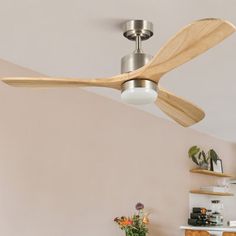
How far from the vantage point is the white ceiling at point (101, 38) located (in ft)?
6.88

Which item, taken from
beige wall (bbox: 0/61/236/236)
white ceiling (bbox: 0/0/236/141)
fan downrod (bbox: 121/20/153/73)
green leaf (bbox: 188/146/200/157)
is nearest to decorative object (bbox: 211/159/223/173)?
green leaf (bbox: 188/146/200/157)

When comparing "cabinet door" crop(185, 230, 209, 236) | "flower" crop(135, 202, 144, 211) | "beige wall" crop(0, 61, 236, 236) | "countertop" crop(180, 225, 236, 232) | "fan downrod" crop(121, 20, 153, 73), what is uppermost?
"fan downrod" crop(121, 20, 153, 73)

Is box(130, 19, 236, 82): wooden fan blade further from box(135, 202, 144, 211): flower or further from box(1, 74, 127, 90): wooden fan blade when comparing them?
box(135, 202, 144, 211): flower

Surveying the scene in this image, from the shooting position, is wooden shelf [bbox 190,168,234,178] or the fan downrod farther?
wooden shelf [bbox 190,168,234,178]

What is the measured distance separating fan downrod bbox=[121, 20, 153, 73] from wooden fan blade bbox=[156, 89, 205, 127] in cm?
18

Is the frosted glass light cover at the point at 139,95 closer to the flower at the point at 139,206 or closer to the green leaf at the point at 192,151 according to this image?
the flower at the point at 139,206

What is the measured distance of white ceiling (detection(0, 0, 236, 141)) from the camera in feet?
6.88

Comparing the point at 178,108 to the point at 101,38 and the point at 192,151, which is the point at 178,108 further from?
the point at 192,151

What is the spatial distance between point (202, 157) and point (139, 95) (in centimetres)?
332

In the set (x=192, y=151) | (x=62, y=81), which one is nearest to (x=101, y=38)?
(x=62, y=81)

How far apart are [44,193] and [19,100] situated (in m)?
0.76

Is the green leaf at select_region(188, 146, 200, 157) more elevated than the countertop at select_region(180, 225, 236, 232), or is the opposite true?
the green leaf at select_region(188, 146, 200, 157)

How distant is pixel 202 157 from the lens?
16.1 ft

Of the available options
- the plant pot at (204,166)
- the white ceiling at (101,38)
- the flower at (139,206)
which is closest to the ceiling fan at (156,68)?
the white ceiling at (101,38)
